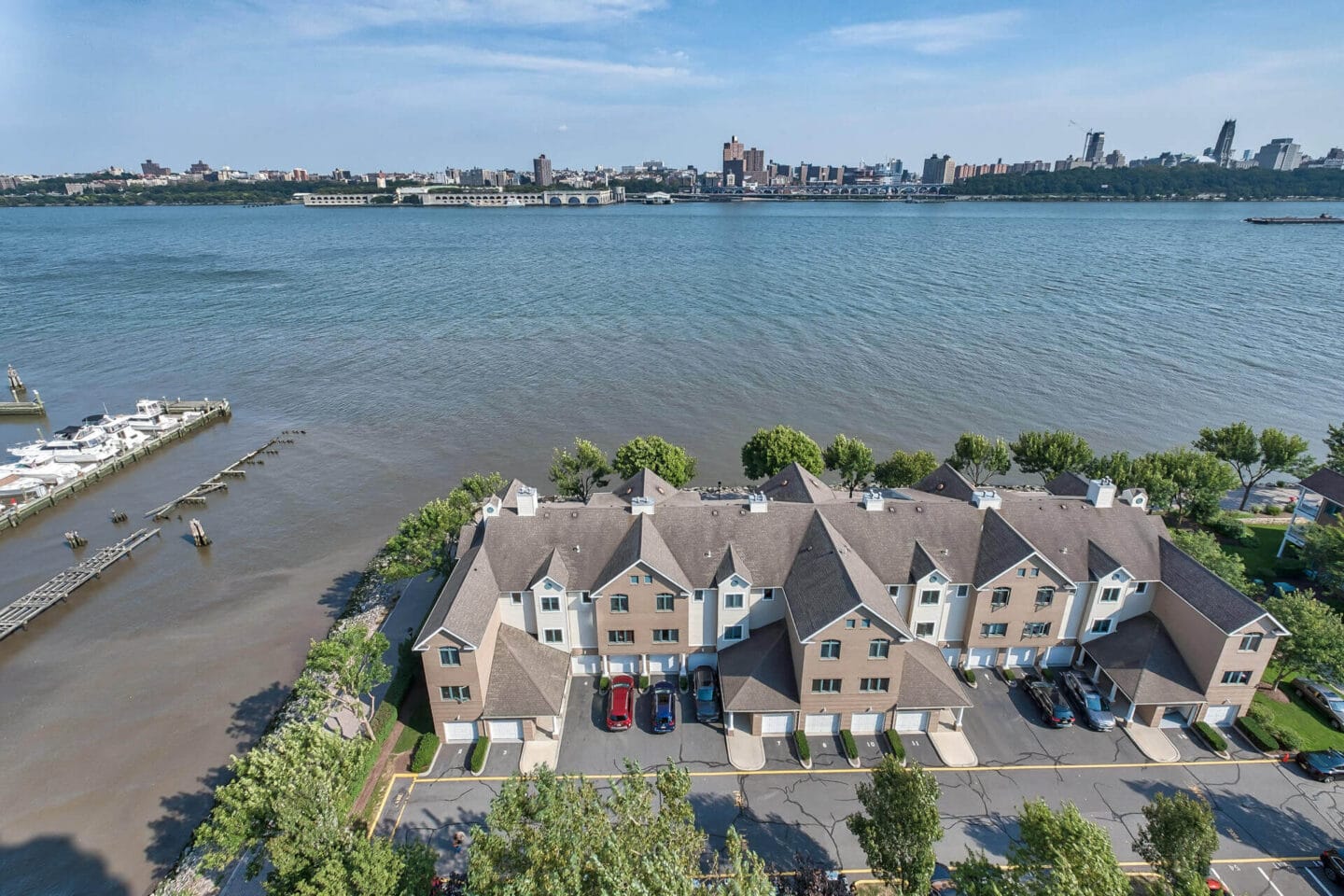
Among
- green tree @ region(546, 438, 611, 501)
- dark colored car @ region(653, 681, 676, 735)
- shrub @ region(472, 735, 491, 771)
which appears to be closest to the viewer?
shrub @ region(472, 735, 491, 771)

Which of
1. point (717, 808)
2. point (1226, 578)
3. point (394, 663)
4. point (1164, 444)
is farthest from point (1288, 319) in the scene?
point (394, 663)

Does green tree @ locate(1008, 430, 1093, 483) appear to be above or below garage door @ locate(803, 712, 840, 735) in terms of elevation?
above

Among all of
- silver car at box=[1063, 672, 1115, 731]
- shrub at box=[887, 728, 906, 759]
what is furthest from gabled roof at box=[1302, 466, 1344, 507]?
shrub at box=[887, 728, 906, 759]

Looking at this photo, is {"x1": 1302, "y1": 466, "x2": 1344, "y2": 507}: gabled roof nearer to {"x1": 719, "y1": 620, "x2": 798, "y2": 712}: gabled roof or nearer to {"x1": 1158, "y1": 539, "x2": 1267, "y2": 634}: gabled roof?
{"x1": 1158, "y1": 539, "x2": 1267, "y2": 634}: gabled roof

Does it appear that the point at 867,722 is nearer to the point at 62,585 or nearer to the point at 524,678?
the point at 524,678

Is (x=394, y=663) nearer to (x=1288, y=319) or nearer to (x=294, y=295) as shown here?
(x=294, y=295)

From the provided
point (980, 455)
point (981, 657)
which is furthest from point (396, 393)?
point (981, 657)
